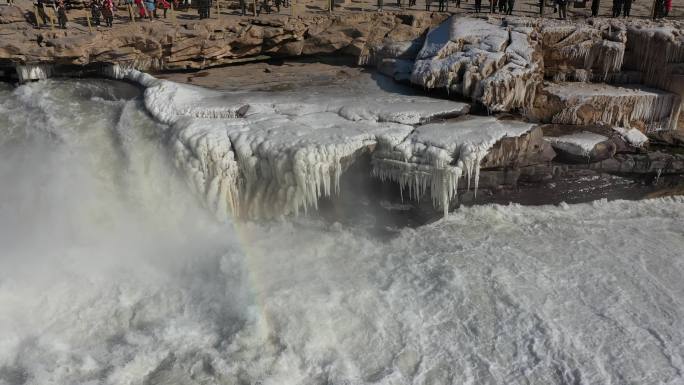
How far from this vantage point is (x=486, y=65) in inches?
410

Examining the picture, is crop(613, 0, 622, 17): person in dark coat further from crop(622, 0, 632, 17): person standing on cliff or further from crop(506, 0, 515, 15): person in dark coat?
crop(506, 0, 515, 15): person in dark coat

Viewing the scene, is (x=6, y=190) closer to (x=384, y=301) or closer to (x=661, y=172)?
(x=384, y=301)

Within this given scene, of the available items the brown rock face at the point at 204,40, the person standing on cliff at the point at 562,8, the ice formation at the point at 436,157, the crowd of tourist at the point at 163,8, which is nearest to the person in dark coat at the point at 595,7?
the crowd of tourist at the point at 163,8

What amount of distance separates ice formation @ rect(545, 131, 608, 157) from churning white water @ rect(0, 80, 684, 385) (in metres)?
1.22

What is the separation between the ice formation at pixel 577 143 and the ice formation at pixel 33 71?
482 inches

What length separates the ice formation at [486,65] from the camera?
1020cm

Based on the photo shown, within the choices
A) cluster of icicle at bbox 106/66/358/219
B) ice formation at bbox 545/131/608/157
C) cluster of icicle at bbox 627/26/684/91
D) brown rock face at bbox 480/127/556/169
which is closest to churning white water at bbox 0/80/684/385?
cluster of icicle at bbox 106/66/358/219

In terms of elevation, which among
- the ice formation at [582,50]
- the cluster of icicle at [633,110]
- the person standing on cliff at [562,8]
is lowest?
the cluster of icicle at [633,110]

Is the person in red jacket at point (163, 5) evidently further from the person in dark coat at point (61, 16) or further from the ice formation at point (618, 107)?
the ice formation at point (618, 107)

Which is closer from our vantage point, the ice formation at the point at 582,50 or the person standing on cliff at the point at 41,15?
the ice formation at the point at 582,50

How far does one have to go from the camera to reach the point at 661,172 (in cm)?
988

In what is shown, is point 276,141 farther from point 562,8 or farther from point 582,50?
point 562,8

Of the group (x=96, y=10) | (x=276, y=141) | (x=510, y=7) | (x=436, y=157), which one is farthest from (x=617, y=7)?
(x=96, y=10)

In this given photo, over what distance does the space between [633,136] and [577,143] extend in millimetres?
1655
